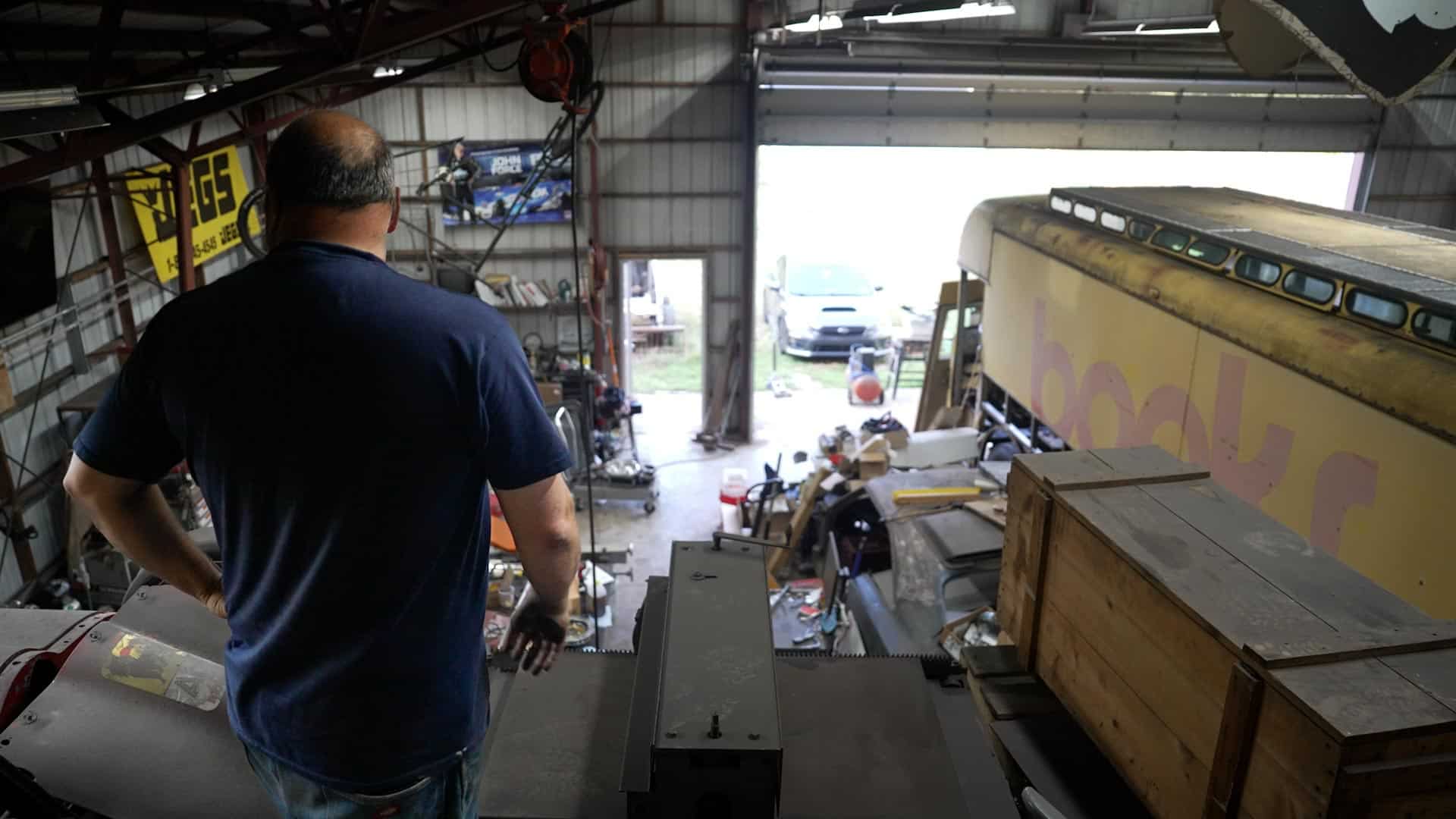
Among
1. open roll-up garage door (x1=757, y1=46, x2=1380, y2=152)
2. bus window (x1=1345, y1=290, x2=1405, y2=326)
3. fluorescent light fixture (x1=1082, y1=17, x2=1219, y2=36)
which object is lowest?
bus window (x1=1345, y1=290, x2=1405, y2=326)

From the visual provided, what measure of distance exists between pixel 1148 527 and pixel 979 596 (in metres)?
2.52

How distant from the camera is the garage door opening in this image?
14234 millimetres

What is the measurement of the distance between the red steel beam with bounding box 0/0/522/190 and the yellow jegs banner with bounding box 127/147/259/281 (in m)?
3.08

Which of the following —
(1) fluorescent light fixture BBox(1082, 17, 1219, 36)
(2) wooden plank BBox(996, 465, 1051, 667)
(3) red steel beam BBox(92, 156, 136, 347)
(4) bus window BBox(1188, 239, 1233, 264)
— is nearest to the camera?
(2) wooden plank BBox(996, 465, 1051, 667)

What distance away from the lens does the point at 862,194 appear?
70.3 feet

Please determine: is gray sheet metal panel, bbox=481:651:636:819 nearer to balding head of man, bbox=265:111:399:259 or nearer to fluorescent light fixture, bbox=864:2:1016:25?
balding head of man, bbox=265:111:399:259

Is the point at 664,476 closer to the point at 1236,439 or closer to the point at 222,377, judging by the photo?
the point at 1236,439

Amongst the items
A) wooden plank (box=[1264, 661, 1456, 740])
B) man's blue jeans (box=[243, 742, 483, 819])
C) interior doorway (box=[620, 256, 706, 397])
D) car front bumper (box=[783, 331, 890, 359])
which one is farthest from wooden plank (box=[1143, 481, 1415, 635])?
car front bumper (box=[783, 331, 890, 359])

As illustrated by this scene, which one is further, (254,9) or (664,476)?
(664,476)

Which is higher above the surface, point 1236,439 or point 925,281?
point 1236,439

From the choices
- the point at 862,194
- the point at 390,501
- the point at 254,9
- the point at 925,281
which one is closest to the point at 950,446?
the point at 254,9

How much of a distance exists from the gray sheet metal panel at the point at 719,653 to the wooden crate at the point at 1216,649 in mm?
1065

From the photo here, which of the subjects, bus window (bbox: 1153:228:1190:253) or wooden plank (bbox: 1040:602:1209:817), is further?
bus window (bbox: 1153:228:1190:253)

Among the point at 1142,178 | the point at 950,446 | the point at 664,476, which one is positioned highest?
the point at 1142,178
